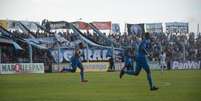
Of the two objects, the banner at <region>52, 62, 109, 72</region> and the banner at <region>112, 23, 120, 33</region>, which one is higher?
the banner at <region>112, 23, 120, 33</region>

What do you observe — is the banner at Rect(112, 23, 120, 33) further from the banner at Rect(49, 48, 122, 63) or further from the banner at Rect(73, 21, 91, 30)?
the banner at Rect(49, 48, 122, 63)

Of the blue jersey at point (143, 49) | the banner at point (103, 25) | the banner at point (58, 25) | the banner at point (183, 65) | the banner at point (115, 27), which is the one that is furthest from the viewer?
the banner at point (115, 27)

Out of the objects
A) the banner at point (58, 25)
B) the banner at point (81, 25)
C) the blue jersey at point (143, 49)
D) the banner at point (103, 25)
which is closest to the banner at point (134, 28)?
the banner at point (103, 25)

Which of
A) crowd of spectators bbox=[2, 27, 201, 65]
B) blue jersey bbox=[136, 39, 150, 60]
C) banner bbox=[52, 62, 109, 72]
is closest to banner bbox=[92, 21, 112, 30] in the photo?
crowd of spectators bbox=[2, 27, 201, 65]

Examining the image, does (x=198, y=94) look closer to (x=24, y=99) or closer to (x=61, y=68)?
(x=24, y=99)

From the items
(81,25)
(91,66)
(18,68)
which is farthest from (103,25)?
(18,68)

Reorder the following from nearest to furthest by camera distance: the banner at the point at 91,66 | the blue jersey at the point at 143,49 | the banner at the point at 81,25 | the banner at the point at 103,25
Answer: the blue jersey at the point at 143,49, the banner at the point at 91,66, the banner at the point at 81,25, the banner at the point at 103,25

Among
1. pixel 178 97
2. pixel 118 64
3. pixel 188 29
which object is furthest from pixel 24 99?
pixel 188 29

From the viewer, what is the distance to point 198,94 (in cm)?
1908

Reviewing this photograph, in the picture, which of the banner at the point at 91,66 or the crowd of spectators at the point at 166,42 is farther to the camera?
the crowd of spectators at the point at 166,42

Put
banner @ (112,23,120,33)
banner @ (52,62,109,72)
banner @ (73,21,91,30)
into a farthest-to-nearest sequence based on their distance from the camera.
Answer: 1. banner @ (112,23,120,33)
2. banner @ (73,21,91,30)
3. banner @ (52,62,109,72)

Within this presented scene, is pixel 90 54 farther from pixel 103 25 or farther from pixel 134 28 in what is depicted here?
pixel 134 28

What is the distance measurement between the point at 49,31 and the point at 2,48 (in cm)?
604

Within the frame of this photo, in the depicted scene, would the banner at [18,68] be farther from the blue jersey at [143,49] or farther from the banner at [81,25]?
the blue jersey at [143,49]
